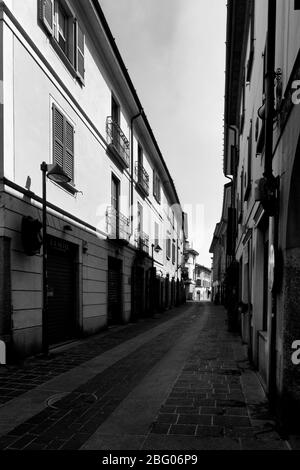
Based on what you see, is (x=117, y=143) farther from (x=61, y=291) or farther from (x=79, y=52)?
(x=61, y=291)

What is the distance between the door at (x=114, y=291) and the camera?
15.3 m

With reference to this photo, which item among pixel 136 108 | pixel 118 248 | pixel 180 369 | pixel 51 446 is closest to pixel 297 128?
pixel 51 446

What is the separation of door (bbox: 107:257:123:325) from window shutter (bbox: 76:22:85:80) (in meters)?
6.37

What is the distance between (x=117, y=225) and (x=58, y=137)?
5807 mm

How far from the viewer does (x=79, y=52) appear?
37.5ft

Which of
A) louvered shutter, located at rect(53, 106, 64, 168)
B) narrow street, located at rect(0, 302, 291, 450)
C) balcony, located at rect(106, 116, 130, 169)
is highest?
balcony, located at rect(106, 116, 130, 169)

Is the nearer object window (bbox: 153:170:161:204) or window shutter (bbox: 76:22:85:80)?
window shutter (bbox: 76:22:85:80)

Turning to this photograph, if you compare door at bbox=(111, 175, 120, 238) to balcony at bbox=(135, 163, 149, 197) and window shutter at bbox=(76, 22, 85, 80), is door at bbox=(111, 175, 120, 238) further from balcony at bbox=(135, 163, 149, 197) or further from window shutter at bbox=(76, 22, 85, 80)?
window shutter at bbox=(76, 22, 85, 80)

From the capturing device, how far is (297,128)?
384 centimetres

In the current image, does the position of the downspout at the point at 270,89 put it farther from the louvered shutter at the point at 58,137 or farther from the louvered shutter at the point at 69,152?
the louvered shutter at the point at 69,152

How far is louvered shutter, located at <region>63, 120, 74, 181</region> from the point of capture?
10594mm

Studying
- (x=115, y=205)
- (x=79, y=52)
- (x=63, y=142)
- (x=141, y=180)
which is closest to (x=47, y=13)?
(x=79, y=52)

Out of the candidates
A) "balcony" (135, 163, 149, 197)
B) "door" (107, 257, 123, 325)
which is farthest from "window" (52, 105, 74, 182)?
"balcony" (135, 163, 149, 197)

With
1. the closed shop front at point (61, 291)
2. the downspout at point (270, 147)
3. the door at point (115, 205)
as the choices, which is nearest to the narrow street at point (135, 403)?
the downspout at point (270, 147)
